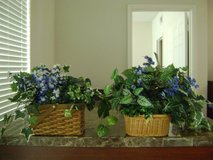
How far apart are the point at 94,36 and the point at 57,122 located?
2.77m

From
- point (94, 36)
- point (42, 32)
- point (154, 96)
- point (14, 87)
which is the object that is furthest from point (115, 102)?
point (94, 36)

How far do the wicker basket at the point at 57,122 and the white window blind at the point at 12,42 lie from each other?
0.74 metres

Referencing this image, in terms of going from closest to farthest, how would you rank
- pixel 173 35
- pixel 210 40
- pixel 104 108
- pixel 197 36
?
pixel 104 108 → pixel 197 36 → pixel 210 40 → pixel 173 35

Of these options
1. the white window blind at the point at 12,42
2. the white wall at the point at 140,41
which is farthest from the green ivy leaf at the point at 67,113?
the white wall at the point at 140,41

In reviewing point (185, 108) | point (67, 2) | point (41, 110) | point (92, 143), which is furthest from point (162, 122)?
point (67, 2)

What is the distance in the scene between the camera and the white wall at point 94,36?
3.65m

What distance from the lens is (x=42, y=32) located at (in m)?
2.90

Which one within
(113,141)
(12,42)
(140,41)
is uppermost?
(140,41)

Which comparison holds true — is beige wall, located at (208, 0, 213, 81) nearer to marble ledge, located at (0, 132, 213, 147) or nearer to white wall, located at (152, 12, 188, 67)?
white wall, located at (152, 12, 188, 67)

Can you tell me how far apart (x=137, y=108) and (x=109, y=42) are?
2.77 metres

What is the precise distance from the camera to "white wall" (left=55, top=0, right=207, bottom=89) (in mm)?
3652

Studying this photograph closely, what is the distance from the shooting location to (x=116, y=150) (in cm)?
100

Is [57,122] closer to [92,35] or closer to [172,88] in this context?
[172,88]

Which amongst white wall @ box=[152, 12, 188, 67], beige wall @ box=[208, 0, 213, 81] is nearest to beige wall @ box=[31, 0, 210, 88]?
beige wall @ box=[208, 0, 213, 81]
